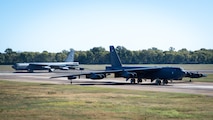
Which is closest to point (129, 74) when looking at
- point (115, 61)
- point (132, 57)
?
point (115, 61)

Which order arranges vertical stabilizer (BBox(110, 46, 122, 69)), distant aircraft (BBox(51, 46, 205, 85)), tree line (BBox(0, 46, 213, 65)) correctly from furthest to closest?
tree line (BBox(0, 46, 213, 65)), vertical stabilizer (BBox(110, 46, 122, 69)), distant aircraft (BBox(51, 46, 205, 85))

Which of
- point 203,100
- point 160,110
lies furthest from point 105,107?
point 203,100

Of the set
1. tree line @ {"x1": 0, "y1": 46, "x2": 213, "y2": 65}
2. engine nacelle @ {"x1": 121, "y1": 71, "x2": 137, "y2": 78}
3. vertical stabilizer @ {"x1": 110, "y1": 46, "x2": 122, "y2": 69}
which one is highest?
tree line @ {"x1": 0, "y1": 46, "x2": 213, "y2": 65}

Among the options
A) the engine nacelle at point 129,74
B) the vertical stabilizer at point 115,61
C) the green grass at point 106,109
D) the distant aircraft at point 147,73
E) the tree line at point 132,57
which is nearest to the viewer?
the green grass at point 106,109

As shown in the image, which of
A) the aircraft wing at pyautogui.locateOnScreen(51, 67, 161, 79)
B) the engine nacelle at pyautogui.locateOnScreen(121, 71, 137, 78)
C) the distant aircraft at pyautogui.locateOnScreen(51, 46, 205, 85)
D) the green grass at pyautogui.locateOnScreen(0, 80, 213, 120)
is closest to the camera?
the green grass at pyautogui.locateOnScreen(0, 80, 213, 120)

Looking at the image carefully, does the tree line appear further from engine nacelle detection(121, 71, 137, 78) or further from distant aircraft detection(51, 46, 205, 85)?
engine nacelle detection(121, 71, 137, 78)

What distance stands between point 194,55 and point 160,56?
64.1 feet

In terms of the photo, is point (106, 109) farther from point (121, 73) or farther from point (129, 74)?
point (121, 73)

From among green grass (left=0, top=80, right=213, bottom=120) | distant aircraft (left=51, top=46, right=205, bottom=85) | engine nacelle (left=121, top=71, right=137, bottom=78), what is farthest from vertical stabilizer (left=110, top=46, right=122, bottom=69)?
green grass (left=0, top=80, right=213, bottom=120)

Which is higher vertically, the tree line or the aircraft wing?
the tree line

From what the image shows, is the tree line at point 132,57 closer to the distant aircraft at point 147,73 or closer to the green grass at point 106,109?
the distant aircraft at point 147,73

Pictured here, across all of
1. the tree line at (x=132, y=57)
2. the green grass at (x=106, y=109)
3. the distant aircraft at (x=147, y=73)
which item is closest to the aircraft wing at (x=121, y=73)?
the distant aircraft at (x=147, y=73)

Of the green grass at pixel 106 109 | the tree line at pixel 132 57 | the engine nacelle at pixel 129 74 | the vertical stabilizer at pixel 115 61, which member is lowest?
the green grass at pixel 106 109

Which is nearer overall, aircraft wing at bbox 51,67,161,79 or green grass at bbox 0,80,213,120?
green grass at bbox 0,80,213,120
